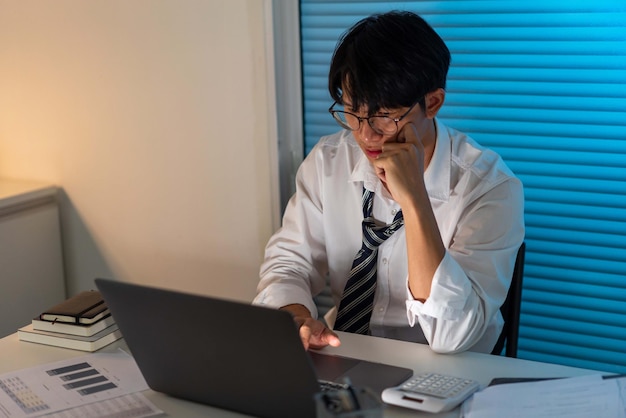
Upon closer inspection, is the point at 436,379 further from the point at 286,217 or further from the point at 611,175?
the point at 611,175

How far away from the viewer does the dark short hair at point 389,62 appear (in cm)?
184

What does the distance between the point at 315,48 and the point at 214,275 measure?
2.78 feet

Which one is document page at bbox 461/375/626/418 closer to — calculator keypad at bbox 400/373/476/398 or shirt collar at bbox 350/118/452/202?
calculator keypad at bbox 400/373/476/398

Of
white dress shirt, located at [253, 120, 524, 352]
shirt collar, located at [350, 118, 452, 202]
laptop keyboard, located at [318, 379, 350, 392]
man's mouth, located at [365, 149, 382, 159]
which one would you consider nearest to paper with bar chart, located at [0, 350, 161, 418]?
laptop keyboard, located at [318, 379, 350, 392]

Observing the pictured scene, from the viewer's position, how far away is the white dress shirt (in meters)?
1.78

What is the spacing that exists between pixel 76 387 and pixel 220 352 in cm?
37

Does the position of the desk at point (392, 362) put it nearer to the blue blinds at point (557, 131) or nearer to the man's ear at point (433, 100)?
the man's ear at point (433, 100)

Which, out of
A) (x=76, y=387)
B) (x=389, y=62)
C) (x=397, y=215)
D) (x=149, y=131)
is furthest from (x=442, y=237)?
(x=149, y=131)

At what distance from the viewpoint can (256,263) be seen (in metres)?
2.80

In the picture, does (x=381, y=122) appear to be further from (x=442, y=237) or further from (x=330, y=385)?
(x=330, y=385)

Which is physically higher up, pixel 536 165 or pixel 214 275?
pixel 536 165

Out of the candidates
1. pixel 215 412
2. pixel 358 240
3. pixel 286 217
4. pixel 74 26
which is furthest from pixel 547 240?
pixel 74 26

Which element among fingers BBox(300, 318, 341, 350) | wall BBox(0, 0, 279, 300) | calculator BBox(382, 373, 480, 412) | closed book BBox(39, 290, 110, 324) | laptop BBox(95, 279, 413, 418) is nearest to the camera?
laptop BBox(95, 279, 413, 418)

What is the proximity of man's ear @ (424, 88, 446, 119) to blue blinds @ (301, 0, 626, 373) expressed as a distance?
52 centimetres
